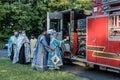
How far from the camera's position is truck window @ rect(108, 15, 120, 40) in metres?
10.1

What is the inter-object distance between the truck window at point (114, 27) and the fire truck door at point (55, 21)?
4.36 metres

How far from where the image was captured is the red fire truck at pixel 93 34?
10.3m

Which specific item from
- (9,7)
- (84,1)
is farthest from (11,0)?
(84,1)

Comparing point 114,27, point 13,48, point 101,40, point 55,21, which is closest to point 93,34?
point 101,40

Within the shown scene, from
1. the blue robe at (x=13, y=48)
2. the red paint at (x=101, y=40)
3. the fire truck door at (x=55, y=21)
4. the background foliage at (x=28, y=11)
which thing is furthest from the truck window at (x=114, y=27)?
the background foliage at (x=28, y=11)

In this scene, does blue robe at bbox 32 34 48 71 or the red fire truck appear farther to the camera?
blue robe at bbox 32 34 48 71

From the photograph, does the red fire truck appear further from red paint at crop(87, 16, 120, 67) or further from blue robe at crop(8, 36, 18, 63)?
blue robe at crop(8, 36, 18, 63)

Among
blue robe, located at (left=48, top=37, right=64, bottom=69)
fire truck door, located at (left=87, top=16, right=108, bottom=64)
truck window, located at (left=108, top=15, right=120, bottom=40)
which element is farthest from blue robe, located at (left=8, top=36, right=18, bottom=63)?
truck window, located at (left=108, top=15, right=120, bottom=40)

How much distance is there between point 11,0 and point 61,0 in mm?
5346

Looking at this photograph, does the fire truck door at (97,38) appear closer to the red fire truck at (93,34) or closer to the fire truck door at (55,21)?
the red fire truck at (93,34)

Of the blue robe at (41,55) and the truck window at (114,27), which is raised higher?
the truck window at (114,27)

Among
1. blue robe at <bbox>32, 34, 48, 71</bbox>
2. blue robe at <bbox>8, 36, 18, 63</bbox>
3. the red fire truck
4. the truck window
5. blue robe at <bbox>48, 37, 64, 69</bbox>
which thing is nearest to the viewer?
the truck window

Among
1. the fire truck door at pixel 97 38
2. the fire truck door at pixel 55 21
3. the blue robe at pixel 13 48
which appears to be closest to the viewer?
the fire truck door at pixel 97 38

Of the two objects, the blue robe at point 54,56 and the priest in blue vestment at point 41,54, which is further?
the blue robe at point 54,56
